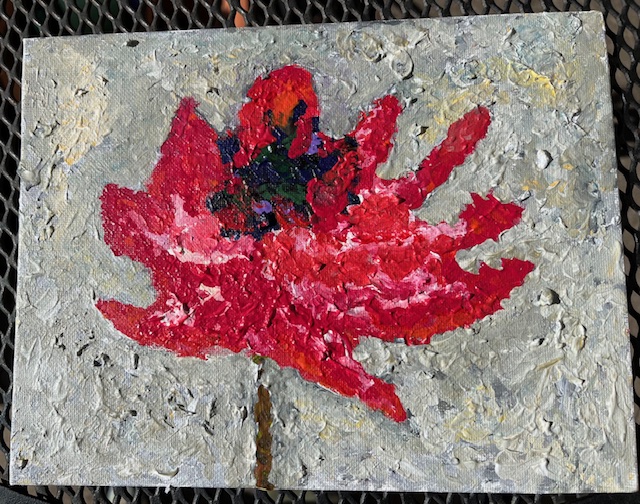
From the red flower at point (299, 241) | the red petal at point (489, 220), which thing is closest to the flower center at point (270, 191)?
the red flower at point (299, 241)

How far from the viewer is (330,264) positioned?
1.86 feet

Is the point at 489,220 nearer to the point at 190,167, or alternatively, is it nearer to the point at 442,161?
the point at 442,161

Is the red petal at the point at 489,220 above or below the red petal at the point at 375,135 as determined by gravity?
below

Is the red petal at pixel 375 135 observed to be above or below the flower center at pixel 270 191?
above

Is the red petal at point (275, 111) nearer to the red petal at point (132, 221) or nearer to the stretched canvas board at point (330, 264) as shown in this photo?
the stretched canvas board at point (330, 264)

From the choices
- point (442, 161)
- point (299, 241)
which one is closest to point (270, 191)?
point (299, 241)

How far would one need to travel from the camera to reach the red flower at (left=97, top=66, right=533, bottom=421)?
0.56m

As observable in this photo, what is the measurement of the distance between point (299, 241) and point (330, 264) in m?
0.04

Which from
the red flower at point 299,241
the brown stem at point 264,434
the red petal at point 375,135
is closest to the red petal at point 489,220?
the red flower at point 299,241

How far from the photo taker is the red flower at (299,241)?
56cm

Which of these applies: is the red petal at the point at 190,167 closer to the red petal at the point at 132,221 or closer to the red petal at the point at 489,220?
the red petal at the point at 132,221

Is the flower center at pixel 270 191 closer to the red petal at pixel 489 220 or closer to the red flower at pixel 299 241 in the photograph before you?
the red flower at pixel 299 241

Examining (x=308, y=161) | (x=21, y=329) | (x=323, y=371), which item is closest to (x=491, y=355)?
(x=323, y=371)

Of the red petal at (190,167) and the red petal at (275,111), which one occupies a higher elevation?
the red petal at (275,111)
